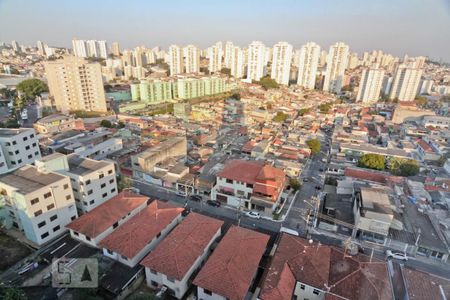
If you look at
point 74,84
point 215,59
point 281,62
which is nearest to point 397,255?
point 74,84

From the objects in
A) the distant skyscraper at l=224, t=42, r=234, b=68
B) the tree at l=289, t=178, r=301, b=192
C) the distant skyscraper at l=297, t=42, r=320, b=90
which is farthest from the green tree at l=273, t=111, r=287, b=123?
the distant skyscraper at l=224, t=42, r=234, b=68

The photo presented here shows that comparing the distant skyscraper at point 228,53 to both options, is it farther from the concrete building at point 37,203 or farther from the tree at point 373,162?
the concrete building at point 37,203

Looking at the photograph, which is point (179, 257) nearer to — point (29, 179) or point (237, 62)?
point (29, 179)

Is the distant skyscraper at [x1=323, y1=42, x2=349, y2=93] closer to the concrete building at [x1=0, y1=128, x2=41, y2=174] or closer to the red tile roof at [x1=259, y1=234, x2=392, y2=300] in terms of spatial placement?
the red tile roof at [x1=259, y1=234, x2=392, y2=300]

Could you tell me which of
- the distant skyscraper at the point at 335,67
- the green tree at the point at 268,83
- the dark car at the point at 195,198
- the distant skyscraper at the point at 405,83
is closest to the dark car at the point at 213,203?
the dark car at the point at 195,198

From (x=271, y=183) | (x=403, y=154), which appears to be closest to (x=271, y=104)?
(x=403, y=154)
